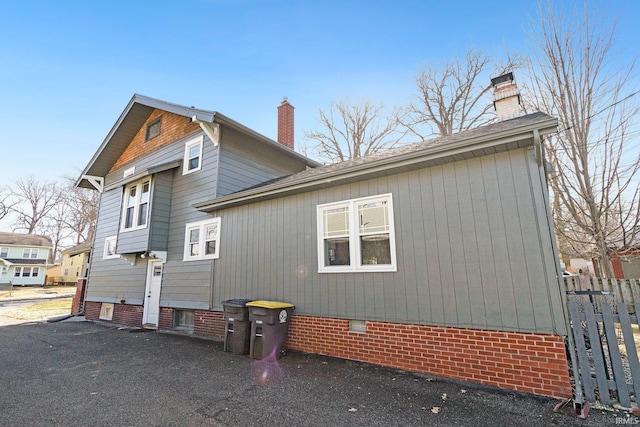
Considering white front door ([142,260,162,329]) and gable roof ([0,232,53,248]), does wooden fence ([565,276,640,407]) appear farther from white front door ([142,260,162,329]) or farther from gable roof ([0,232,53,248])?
gable roof ([0,232,53,248])

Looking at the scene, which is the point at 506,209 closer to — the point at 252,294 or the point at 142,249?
the point at 252,294

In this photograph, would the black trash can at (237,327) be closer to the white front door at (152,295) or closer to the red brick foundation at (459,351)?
the red brick foundation at (459,351)

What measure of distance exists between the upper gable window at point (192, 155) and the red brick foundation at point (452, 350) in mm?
6007

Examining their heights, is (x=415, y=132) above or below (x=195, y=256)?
above

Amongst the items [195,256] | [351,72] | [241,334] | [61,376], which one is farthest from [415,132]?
[61,376]

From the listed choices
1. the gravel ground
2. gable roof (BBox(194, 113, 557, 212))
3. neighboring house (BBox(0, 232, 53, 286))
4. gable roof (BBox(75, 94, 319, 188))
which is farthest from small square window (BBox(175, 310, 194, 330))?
neighboring house (BBox(0, 232, 53, 286))

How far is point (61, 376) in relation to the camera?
488 cm

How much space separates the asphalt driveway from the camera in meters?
3.31

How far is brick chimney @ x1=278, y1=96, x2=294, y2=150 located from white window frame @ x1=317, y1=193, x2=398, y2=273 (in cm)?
643

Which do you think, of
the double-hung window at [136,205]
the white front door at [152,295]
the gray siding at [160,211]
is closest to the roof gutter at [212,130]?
the gray siding at [160,211]

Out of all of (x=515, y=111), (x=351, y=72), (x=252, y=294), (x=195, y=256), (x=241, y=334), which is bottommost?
(x=241, y=334)

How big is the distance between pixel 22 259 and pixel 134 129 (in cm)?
3408

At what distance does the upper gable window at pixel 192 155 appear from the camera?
9.56 metres

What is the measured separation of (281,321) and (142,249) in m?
5.71
